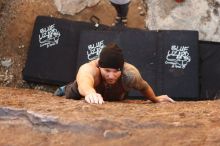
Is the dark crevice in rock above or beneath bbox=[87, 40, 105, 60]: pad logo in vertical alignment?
beneath

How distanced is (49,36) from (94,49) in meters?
0.64

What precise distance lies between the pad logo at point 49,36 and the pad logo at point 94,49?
477 millimetres

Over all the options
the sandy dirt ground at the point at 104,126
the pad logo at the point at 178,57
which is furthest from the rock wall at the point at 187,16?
the sandy dirt ground at the point at 104,126

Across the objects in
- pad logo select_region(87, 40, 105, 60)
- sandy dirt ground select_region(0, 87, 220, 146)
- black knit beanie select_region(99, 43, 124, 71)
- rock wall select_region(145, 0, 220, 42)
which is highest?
rock wall select_region(145, 0, 220, 42)

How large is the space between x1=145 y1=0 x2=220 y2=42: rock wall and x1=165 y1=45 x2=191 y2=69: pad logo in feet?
2.31

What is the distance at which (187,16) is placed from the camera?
7129 millimetres

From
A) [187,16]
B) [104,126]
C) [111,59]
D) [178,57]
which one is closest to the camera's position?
[104,126]

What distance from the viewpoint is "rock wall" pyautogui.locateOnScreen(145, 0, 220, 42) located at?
705 cm

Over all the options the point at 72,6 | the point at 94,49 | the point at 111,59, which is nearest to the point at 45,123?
the point at 111,59

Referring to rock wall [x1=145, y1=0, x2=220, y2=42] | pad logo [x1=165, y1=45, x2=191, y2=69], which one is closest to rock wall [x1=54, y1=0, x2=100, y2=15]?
rock wall [x1=145, y1=0, x2=220, y2=42]

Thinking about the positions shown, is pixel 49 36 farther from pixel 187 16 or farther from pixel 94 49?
pixel 187 16

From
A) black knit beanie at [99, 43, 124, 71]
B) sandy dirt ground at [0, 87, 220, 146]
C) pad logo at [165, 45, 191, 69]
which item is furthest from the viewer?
pad logo at [165, 45, 191, 69]

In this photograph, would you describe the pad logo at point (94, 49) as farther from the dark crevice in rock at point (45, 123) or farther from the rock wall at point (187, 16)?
the dark crevice in rock at point (45, 123)

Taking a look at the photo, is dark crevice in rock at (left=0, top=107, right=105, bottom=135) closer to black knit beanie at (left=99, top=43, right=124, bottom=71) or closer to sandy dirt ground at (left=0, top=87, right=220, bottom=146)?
sandy dirt ground at (left=0, top=87, right=220, bottom=146)
